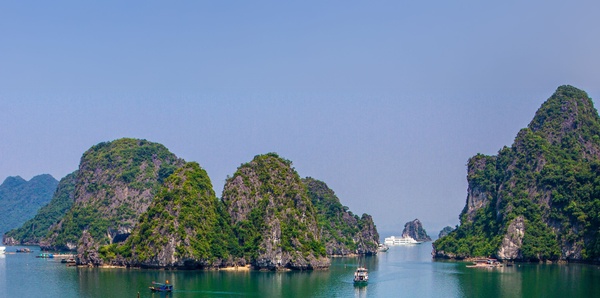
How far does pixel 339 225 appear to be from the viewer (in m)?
157

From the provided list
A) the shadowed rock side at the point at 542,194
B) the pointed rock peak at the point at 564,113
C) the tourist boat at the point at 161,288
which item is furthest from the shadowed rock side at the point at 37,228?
the tourist boat at the point at 161,288

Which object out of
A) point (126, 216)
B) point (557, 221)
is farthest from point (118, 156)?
point (557, 221)

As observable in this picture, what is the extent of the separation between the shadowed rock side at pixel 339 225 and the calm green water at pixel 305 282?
41636 mm

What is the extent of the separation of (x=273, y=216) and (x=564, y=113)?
73.2 m

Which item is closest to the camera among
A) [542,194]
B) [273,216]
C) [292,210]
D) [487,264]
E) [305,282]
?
[305,282]

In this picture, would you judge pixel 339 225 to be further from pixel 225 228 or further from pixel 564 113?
pixel 225 228

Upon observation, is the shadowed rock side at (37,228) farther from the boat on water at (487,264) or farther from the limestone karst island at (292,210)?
the boat on water at (487,264)

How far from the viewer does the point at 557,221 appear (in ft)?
395

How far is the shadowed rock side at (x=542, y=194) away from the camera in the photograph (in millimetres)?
115750

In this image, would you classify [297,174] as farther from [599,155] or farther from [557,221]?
[599,155]

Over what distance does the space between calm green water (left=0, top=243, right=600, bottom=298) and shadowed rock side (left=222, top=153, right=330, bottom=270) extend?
11.9 feet

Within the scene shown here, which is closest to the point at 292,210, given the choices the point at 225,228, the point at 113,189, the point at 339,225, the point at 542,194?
the point at 225,228

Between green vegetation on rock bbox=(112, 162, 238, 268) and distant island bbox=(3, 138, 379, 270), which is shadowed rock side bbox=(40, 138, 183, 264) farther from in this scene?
green vegetation on rock bbox=(112, 162, 238, 268)

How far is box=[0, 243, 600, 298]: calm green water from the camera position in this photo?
73.0 m
